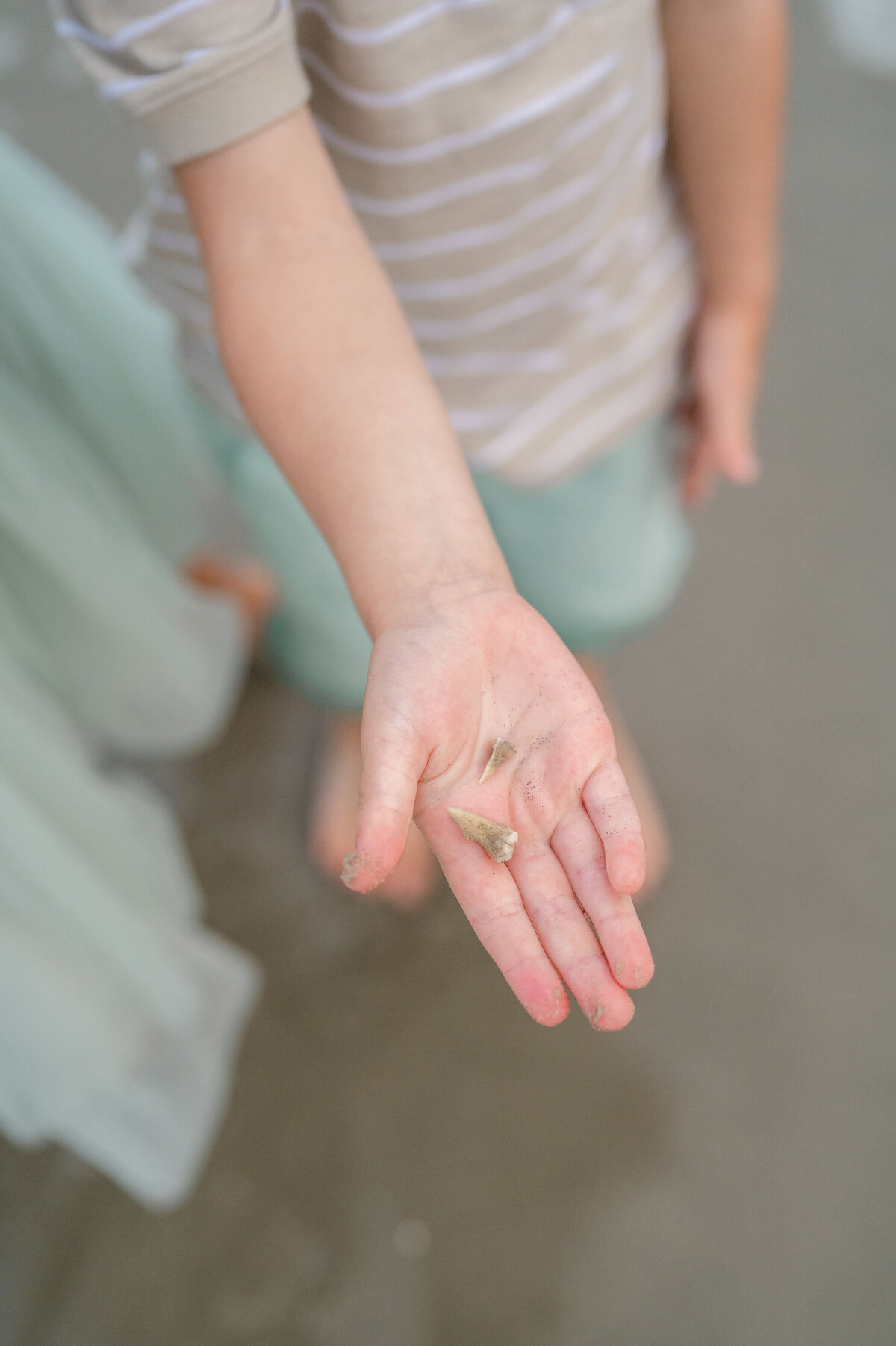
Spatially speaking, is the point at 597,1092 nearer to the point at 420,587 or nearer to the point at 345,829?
the point at 345,829

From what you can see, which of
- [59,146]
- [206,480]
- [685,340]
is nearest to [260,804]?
[206,480]

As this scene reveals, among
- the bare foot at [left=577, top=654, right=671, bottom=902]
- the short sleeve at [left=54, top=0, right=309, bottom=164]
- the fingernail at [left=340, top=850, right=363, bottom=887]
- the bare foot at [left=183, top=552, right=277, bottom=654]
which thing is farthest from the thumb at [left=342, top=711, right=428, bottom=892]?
the bare foot at [left=183, top=552, right=277, bottom=654]

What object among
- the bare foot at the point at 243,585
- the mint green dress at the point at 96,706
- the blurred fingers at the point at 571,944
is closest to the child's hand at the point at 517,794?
the blurred fingers at the point at 571,944

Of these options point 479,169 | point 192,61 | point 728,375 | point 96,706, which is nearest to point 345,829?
point 96,706

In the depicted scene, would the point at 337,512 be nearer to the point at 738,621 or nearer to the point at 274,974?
the point at 274,974

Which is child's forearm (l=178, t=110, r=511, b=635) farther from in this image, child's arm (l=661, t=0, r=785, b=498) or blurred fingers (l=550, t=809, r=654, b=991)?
child's arm (l=661, t=0, r=785, b=498)
